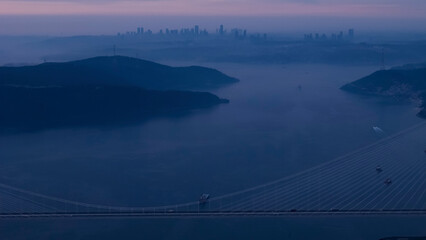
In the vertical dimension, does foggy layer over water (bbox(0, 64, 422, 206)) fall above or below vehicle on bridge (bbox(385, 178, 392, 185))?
below

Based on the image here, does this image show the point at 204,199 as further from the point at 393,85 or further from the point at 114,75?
the point at 393,85

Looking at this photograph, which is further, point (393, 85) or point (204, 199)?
point (393, 85)

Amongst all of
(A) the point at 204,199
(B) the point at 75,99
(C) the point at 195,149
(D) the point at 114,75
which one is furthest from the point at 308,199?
(D) the point at 114,75

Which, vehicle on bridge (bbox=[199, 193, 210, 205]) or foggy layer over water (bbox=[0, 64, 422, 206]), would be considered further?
foggy layer over water (bbox=[0, 64, 422, 206])

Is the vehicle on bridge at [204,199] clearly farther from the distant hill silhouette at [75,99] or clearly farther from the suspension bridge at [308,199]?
the distant hill silhouette at [75,99]

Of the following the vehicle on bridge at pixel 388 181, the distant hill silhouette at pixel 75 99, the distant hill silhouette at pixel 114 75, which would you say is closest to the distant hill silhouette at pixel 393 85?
the distant hill silhouette at pixel 114 75

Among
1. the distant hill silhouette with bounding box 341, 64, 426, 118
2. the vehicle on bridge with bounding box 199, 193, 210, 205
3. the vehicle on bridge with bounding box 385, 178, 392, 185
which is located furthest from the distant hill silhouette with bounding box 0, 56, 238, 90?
the vehicle on bridge with bounding box 385, 178, 392, 185

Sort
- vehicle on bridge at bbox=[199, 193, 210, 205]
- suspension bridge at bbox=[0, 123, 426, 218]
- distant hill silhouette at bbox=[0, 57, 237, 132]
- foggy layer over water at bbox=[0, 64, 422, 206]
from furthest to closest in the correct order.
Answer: distant hill silhouette at bbox=[0, 57, 237, 132]
foggy layer over water at bbox=[0, 64, 422, 206]
vehicle on bridge at bbox=[199, 193, 210, 205]
suspension bridge at bbox=[0, 123, 426, 218]

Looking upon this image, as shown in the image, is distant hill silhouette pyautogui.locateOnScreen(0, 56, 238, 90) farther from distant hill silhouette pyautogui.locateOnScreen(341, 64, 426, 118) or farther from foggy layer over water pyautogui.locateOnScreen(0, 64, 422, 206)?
distant hill silhouette pyautogui.locateOnScreen(341, 64, 426, 118)
